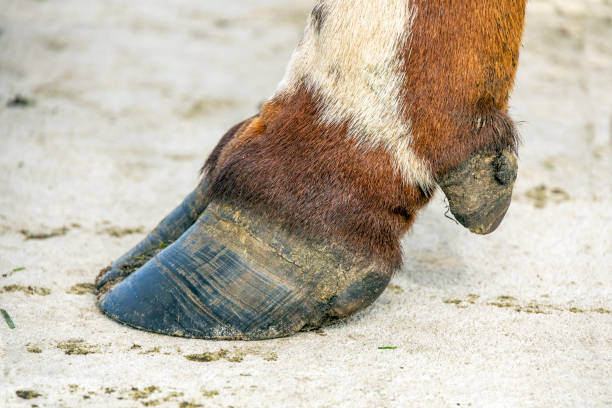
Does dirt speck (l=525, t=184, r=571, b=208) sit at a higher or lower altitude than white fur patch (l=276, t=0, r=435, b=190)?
lower

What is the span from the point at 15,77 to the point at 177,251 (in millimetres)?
2850

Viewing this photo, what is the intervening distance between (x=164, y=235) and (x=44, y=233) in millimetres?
698

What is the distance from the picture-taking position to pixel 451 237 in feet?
7.83

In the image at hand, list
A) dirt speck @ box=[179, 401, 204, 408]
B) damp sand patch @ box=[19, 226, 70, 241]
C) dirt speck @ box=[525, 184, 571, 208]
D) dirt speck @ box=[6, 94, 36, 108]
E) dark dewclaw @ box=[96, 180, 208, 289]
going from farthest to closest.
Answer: dirt speck @ box=[6, 94, 36, 108] < dirt speck @ box=[525, 184, 571, 208] < damp sand patch @ box=[19, 226, 70, 241] < dark dewclaw @ box=[96, 180, 208, 289] < dirt speck @ box=[179, 401, 204, 408]

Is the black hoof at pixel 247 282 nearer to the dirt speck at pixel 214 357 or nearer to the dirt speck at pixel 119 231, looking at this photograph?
the dirt speck at pixel 214 357

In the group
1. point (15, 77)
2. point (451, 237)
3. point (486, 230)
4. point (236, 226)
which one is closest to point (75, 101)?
point (15, 77)

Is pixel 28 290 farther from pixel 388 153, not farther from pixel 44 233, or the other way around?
pixel 388 153

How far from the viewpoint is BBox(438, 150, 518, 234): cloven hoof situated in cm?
152

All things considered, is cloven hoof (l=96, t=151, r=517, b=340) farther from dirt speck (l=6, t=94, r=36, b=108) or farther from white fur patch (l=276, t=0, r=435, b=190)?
dirt speck (l=6, t=94, r=36, b=108)

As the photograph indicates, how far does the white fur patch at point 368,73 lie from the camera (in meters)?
1.45

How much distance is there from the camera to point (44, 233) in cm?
236

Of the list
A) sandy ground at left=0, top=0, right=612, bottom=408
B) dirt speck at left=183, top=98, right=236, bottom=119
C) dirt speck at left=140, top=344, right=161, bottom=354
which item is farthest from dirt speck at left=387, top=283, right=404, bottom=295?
dirt speck at left=183, top=98, right=236, bottom=119

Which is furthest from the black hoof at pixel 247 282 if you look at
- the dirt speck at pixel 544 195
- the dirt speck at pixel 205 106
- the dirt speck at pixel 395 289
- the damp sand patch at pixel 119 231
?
the dirt speck at pixel 205 106

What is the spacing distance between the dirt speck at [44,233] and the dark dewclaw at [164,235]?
53 cm
